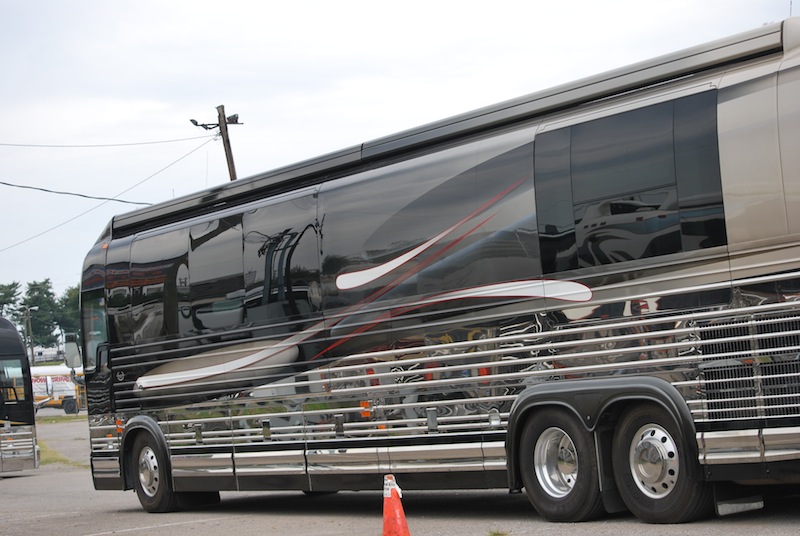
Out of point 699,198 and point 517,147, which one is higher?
point 517,147

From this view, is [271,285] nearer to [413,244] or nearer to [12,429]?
[413,244]

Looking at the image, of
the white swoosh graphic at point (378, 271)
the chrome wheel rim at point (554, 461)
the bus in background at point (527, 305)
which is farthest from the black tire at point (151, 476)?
the chrome wheel rim at point (554, 461)

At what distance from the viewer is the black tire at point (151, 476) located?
50.1ft

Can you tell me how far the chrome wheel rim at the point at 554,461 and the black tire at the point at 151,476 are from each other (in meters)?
6.95

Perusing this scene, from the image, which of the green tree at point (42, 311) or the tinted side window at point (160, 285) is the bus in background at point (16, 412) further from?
the green tree at point (42, 311)

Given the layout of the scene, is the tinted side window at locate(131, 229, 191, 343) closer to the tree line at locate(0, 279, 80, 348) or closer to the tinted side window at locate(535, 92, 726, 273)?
the tinted side window at locate(535, 92, 726, 273)

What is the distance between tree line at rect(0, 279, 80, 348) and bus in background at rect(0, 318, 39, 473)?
12402 cm

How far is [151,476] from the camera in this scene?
15.6m

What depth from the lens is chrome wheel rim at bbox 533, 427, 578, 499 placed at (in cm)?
995

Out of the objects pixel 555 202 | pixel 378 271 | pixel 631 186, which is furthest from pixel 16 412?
pixel 631 186

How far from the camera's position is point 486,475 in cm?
1055

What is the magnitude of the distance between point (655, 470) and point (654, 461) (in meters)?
0.08

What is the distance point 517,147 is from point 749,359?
10.5 feet

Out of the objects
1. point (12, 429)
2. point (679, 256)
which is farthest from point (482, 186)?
point (12, 429)
